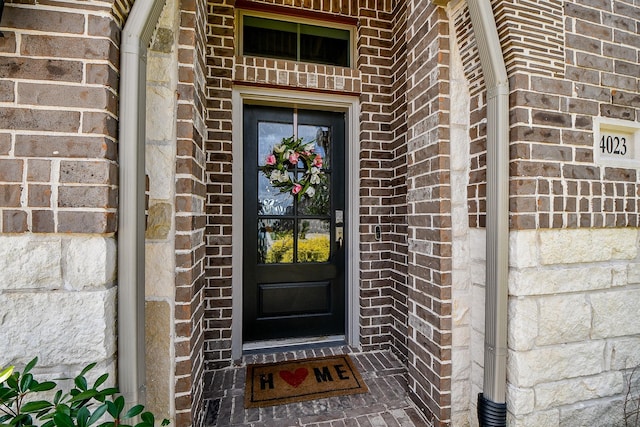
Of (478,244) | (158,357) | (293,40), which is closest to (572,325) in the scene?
(478,244)

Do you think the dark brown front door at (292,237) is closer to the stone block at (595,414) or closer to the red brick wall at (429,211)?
the red brick wall at (429,211)

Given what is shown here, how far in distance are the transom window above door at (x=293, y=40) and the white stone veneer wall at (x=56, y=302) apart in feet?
6.28

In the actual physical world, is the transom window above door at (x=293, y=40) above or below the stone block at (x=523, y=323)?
above

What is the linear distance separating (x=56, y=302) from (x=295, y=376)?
5.00ft

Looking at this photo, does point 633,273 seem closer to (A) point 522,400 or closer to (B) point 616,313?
(B) point 616,313

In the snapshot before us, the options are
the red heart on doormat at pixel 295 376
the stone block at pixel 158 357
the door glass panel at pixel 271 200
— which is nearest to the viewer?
the stone block at pixel 158 357

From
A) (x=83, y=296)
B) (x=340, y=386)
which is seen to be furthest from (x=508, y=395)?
(x=83, y=296)

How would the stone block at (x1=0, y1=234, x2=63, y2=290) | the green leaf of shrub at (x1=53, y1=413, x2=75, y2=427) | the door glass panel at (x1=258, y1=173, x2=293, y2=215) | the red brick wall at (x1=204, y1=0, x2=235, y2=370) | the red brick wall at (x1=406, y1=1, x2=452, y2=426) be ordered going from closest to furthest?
the green leaf of shrub at (x1=53, y1=413, x2=75, y2=427)
the stone block at (x1=0, y1=234, x2=63, y2=290)
the red brick wall at (x1=406, y1=1, x2=452, y2=426)
the red brick wall at (x1=204, y1=0, x2=235, y2=370)
the door glass panel at (x1=258, y1=173, x2=293, y2=215)

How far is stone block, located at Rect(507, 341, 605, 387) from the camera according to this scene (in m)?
1.31

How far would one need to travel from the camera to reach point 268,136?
2.41 m

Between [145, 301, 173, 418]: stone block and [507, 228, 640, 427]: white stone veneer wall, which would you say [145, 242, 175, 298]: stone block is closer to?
[145, 301, 173, 418]: stone block

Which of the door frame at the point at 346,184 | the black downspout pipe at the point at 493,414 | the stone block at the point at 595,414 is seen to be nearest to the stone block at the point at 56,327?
the door frame at the point at 346,184

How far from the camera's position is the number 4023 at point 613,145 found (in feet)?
4.81

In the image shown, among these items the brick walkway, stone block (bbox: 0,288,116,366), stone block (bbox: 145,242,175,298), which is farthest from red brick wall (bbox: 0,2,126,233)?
the brick walkway
